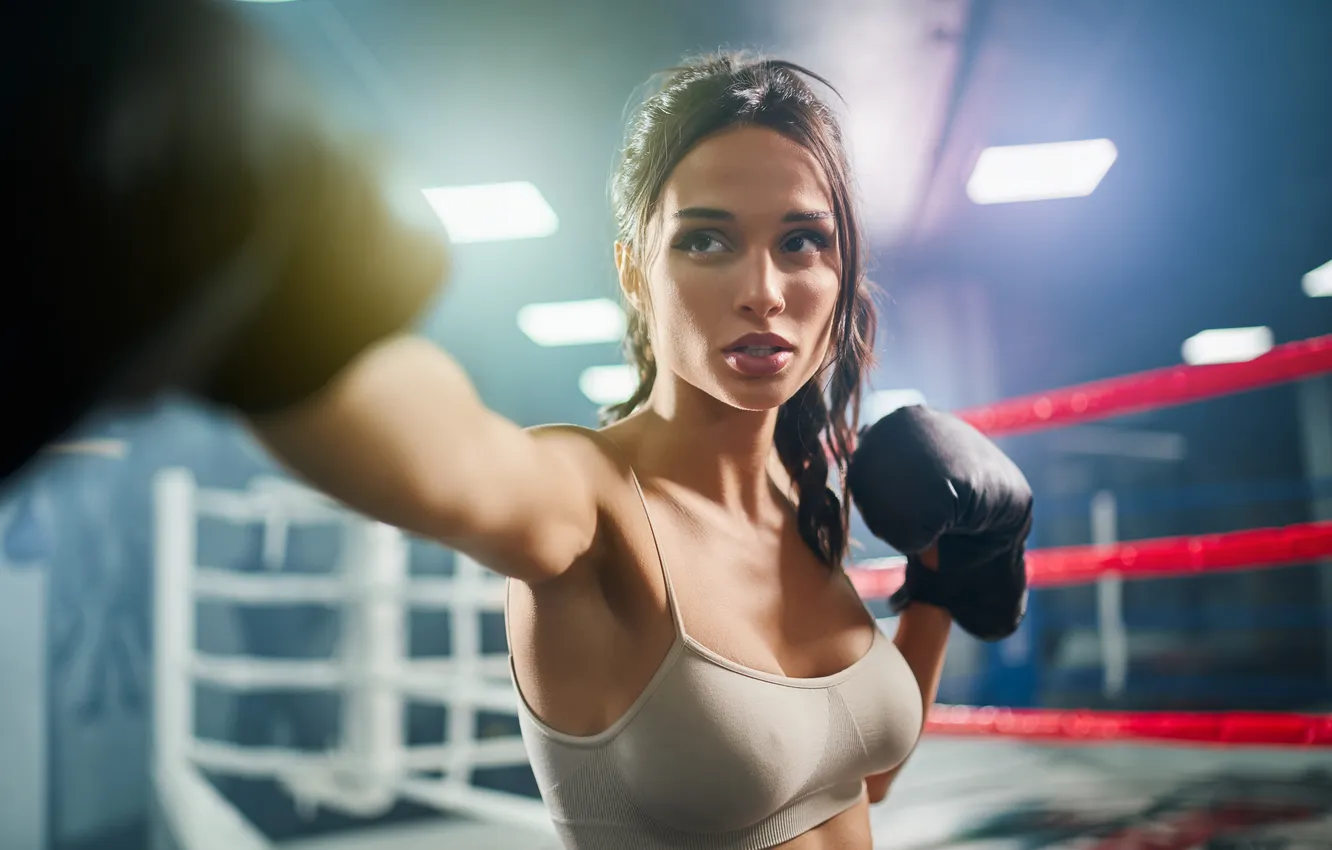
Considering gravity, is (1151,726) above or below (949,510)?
below

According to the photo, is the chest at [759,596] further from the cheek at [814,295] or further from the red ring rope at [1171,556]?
the red ring rope at [1171,556]

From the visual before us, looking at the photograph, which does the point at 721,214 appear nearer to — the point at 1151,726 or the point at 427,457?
the point at 427,457

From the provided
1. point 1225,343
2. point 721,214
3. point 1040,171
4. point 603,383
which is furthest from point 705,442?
point 603,383

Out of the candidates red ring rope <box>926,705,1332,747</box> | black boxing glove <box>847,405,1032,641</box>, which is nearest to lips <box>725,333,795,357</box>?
black boxing glove <box>847,405,1032,641</box>

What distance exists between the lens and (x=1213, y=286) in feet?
17.5

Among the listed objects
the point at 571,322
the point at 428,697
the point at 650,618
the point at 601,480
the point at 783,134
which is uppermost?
the point at 571,322

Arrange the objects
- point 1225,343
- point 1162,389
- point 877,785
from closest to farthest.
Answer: point 877,785 < point 1162,389 < point 1225,343

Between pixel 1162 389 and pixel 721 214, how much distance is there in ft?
3.68

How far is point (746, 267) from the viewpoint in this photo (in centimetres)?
65

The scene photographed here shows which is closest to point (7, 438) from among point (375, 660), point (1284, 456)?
point (375, 660)

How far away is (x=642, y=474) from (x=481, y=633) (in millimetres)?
4850

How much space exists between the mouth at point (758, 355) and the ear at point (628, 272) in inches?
6.2

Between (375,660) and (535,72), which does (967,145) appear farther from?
(375,660)

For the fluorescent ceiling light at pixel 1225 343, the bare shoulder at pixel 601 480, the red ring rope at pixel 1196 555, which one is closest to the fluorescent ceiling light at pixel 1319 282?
the fluorescent ceiling light at pixel 1225 343
